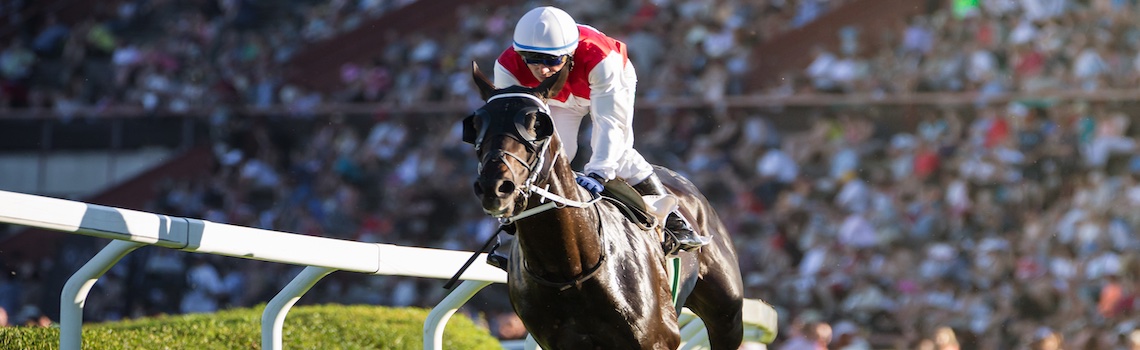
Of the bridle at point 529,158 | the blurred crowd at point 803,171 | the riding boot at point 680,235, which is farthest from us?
the blurred crowd at point 803,171

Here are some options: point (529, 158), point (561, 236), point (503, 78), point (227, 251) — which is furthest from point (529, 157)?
point (503, 78)

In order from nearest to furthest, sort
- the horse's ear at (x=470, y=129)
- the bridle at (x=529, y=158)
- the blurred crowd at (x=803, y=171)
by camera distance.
A: the bridle at (x=529, y=158), the horse's ear at (x=470, y=129), the blurred crowd at (x=803, y=171)

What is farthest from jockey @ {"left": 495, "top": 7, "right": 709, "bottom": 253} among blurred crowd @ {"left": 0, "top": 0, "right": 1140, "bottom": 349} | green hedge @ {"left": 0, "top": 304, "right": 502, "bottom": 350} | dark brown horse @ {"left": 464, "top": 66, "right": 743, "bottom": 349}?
blurred crowd @ {"left": 0, "top": 0, "right": 1140, "bottom": 349}

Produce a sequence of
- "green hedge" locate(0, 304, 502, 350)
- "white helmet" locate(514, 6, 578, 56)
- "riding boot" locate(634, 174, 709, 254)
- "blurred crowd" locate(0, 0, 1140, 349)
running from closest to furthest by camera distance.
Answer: "white helmet" locate(514, 6, 578, 56) < "green hedge" locate(0, 304, 502, 350) < "riding boot" locate(634, 174, 709, 254) < "blurred crowd" locate(0, 0, 1140, 349)

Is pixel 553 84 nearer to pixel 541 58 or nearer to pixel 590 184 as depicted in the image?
pixel 541 58

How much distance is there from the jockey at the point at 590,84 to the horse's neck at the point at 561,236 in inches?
8.4

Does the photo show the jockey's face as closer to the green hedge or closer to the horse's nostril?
the horse's nostril

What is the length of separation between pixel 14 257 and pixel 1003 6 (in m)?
10.8

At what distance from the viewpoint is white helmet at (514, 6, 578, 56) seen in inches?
169

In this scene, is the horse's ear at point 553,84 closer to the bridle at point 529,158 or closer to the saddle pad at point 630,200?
the bridle at point 529,158

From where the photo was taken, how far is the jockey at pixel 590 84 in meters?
4.30

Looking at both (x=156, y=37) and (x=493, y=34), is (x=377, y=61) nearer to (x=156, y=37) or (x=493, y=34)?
(x=493, y=34)

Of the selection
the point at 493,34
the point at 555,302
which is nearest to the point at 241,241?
the point at 555,302

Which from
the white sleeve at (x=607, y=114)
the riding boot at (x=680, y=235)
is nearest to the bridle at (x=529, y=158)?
the white sleeve at (x=607, y=114)
